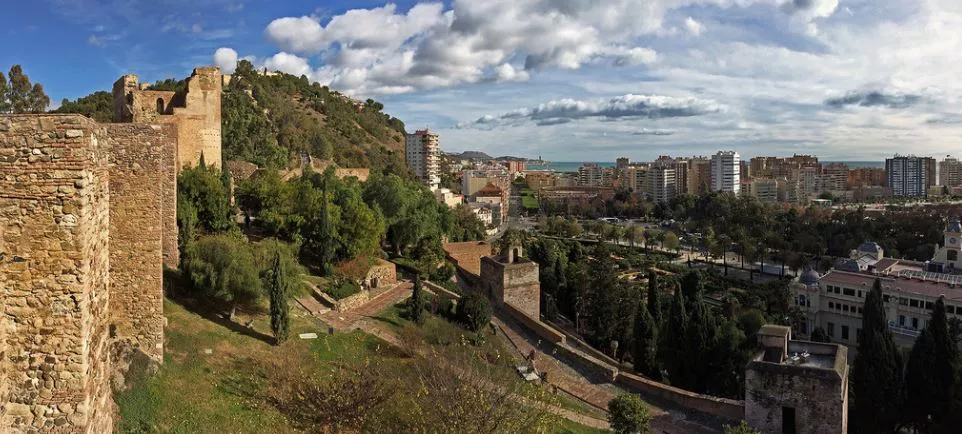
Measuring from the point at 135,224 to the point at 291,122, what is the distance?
4158cm

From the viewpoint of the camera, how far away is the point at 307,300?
18.7 meters

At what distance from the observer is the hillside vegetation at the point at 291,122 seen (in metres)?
36.0

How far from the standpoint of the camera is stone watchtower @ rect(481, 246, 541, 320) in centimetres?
2253

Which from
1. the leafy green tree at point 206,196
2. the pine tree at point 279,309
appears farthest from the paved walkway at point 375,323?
the leafy green tree at point 206,196

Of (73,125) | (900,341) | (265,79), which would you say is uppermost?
(265,79)

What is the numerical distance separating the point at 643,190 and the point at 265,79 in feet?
259

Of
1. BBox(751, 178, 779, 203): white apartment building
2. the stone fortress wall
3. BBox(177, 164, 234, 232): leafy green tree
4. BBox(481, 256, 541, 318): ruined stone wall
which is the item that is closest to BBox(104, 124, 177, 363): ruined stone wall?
the stone fortress wall

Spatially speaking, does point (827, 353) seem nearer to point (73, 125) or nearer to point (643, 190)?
point (73, 125)

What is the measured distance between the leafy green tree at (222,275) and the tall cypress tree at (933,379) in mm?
18889

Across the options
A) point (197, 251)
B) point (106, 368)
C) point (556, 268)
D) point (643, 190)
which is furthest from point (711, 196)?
point (106, 368)

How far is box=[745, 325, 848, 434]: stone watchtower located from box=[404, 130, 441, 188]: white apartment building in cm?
6833

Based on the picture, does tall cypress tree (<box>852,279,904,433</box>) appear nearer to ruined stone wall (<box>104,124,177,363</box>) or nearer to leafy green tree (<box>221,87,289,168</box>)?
ruined stone wall (<box>104,124,177,363</box>)

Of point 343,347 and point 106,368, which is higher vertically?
point 106,368

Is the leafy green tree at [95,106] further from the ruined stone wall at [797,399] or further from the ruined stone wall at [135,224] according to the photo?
the ruined stone wall at [797,399]
